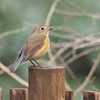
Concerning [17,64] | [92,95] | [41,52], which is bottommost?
[92,95]

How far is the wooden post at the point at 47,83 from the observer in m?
4.48

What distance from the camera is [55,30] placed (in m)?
8.23

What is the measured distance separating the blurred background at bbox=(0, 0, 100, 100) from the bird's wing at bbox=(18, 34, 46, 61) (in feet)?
7.26

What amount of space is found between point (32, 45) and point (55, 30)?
2.86 meters

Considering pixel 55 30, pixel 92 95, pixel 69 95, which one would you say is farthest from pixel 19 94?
pixel 55 30

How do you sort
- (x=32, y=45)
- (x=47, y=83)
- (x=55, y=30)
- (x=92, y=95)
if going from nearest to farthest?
1. (x=47, y=83)
2. (x=92, y=95)
3. (x=32, y=45)
4. (x=55, y=30)

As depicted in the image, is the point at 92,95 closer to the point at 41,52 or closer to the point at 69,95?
the point at 69,95

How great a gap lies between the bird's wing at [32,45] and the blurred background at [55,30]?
221cm

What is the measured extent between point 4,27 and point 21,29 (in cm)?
57

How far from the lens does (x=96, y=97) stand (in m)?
4.76

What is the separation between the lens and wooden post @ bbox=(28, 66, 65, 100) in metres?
4.48

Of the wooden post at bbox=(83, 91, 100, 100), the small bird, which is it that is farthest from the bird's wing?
the wooden post at bbox=(83, 91, 100, 100)

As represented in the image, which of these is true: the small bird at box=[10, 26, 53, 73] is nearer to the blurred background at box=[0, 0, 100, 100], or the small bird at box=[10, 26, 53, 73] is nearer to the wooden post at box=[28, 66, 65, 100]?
the wooden post at box=[28, 66, 65, 100]

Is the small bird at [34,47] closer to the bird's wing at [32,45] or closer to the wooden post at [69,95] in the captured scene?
the bird's wing at [32,45]
